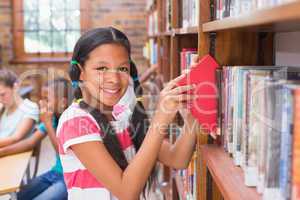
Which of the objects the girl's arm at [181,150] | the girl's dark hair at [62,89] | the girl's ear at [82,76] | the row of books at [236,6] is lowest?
the girl's arm at [181,150]

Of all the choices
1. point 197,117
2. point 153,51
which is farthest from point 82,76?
point 153,51

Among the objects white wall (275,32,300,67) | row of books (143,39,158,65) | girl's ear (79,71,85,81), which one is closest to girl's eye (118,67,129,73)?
girl's ear (79,71,85,81)

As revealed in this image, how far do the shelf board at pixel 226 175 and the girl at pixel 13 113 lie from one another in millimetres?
1493

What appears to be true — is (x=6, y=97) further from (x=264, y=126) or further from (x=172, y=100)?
(x=264, y=126)

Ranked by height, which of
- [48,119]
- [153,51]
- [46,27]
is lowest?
[48,119]

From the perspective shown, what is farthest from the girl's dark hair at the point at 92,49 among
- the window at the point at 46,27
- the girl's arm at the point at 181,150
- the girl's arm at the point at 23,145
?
the window at the point at 46,27

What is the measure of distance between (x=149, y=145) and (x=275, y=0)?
0.60 metres

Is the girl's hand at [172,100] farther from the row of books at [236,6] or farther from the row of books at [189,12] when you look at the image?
the row of books at [189,12]

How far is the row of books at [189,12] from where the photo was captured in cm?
155

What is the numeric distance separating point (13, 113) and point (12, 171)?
2.50ft

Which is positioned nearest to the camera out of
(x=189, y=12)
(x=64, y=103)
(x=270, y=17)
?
(x=270, y=17)

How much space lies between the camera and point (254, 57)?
120 centimetres

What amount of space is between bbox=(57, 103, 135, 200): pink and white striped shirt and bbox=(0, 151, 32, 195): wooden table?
0.51 metres

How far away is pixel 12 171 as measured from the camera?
1890mm
